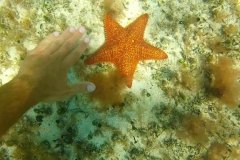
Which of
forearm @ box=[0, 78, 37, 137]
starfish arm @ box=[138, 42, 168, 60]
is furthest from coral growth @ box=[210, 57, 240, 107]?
forearm @ box=[0, 78, 37, 137]

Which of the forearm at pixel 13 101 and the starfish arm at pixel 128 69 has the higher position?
the forearm at pixel 13 101

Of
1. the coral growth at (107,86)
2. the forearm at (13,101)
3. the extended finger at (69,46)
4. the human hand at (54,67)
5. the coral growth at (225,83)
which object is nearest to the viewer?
the forearm at (13,101)

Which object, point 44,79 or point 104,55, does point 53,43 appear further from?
point 104,55

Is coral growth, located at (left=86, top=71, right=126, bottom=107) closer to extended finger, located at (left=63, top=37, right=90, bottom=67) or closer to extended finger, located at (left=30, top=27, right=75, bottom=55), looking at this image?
extended finger, located at (left=63, top=37, right=90, bottom=67)

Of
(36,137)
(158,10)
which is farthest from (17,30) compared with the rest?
(158,10)

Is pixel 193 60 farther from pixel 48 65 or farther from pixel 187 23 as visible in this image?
pixel 48 65

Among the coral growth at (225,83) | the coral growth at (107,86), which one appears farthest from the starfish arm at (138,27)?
the coral growth at (225,83)

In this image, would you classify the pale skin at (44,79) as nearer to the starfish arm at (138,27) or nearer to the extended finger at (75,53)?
the extended finger at (75,53)
